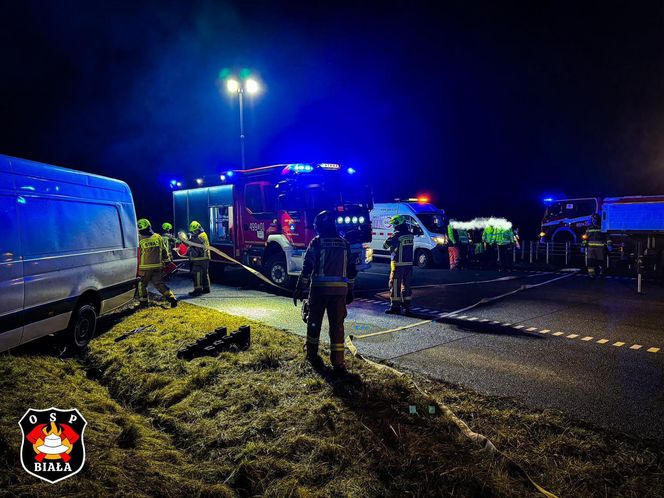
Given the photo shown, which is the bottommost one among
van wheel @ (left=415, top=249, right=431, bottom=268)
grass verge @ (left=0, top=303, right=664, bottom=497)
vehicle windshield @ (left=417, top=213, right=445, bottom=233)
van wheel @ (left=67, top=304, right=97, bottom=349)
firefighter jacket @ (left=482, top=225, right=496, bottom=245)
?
grass verge @ (left=0, top=303, right=664, bottom=497)

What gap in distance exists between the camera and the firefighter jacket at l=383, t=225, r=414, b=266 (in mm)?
8219

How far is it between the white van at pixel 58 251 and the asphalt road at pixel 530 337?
2.59 meters

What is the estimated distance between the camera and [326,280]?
204 inches

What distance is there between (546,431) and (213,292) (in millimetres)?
8945

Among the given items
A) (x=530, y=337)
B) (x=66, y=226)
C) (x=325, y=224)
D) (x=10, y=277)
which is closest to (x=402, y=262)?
(x=530, y=337)

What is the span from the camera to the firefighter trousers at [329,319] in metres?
5.07

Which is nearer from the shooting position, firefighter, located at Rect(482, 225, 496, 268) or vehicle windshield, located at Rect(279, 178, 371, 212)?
vehicle windshield, located at Rect(279, 178, 371, 212)

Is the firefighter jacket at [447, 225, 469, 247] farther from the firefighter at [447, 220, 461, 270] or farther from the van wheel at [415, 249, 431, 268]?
the van wheel at [415, 249, 431, 268]

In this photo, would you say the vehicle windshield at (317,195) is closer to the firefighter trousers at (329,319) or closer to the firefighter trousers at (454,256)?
the firefighter trousers at (329,319)

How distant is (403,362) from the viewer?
5.44 m

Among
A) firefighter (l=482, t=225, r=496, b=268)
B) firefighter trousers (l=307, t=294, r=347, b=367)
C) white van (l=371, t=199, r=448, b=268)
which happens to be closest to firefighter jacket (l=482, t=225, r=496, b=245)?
firefighter (l=482, t=225, r=496, b=268)

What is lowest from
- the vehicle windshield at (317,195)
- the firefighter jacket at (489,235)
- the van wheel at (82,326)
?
the van wheel at (82,326)

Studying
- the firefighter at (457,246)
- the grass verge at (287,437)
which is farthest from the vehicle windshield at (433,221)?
the grass verge at (287,437)

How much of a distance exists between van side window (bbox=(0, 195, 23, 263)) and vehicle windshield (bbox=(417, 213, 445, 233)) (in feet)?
42.0
